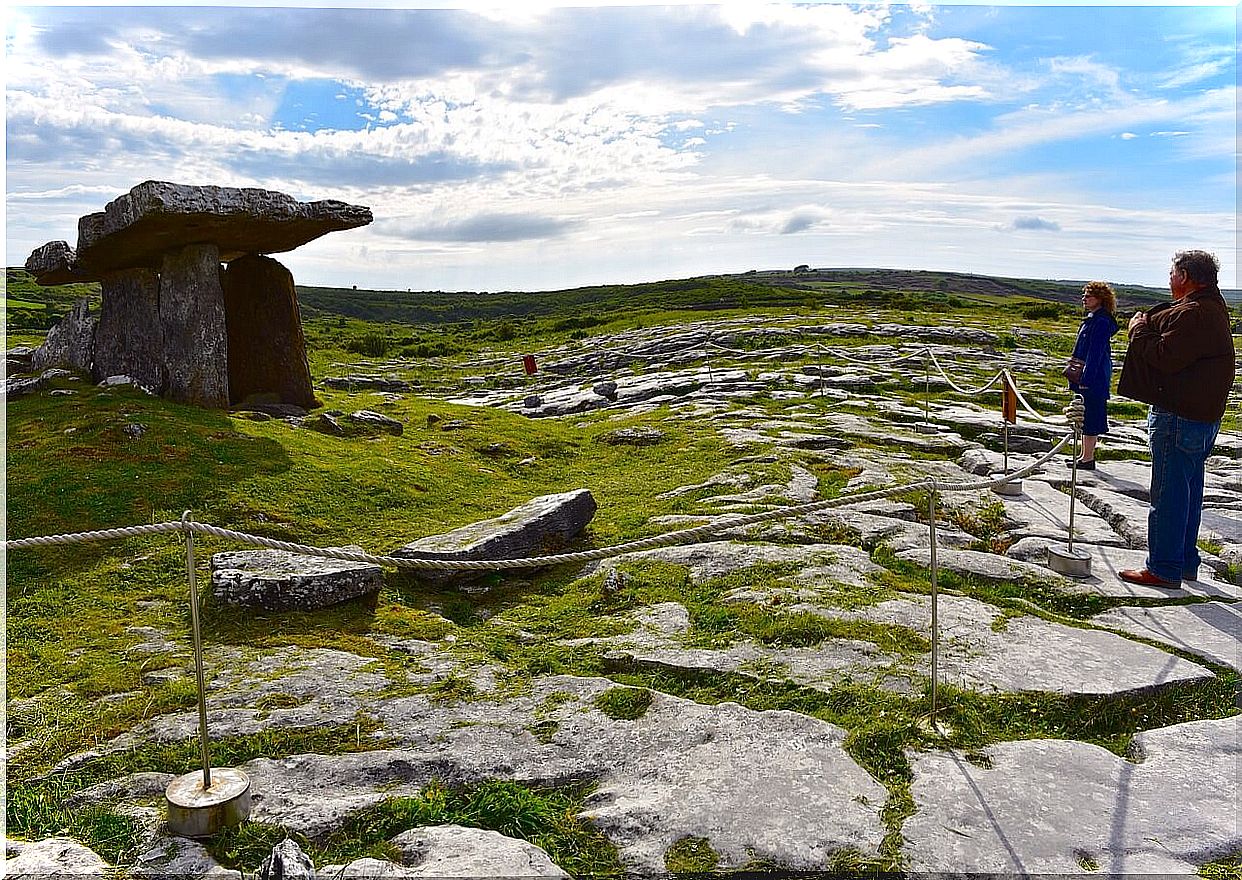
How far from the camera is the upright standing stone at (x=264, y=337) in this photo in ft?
56.0

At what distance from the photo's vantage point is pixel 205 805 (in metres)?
4.33

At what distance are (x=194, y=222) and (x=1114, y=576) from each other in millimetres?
13998

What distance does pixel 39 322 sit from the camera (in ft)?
186

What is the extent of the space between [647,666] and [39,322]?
63.7 metres

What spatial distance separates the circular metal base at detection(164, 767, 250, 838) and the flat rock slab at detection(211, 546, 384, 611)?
9.11 feet

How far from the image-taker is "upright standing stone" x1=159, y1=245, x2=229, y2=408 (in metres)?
15.1

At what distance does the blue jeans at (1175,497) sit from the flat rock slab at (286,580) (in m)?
6.99

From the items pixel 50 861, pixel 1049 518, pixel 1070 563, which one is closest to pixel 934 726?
pixel 1070 563

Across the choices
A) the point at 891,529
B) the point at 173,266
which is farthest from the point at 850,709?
the point at 173,266

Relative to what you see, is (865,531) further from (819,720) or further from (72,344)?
(72,344)

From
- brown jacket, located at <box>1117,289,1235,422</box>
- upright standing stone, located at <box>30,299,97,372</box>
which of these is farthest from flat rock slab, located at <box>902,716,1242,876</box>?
upright standing stone, located at <box>30,299,97,372</box>

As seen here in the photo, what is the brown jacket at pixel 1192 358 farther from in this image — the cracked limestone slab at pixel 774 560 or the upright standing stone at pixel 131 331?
the upright standing stone at pixel 131 331

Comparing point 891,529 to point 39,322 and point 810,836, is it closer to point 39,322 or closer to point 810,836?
point 810,836

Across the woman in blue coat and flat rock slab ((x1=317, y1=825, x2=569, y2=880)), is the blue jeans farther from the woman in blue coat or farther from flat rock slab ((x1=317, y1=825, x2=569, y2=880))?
flat rock slab ((x1=317, y1=825, x2=569, y2=880))
